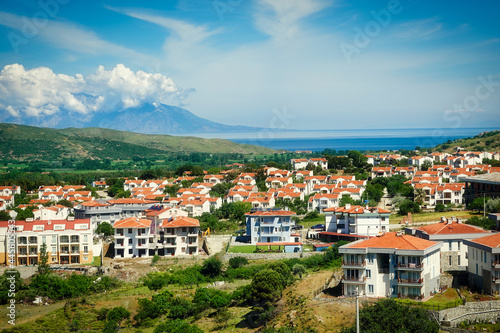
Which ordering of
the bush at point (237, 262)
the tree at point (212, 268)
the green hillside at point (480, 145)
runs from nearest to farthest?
the tree at point (212, 268) < the bush at point (237, 262) < the green hillside at point (480, 145)

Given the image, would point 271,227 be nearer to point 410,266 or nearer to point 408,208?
point 408,208

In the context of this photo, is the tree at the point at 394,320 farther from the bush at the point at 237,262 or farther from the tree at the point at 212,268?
the bush at the point at 237,262

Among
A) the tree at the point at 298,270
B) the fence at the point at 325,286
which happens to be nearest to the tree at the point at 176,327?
the fence at the point at 325,286

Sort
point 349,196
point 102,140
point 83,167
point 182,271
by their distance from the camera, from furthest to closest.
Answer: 1. point 102,140
2. point 83,167
3. point 349,196
4. point 182,271

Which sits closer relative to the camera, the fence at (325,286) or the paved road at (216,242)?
the fence at (325,286)

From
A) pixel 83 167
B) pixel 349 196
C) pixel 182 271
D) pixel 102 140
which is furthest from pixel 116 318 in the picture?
pixel 102 140

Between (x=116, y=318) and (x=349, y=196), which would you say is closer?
(x=116, y=318)

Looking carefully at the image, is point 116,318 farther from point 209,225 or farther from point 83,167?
point 83,167
